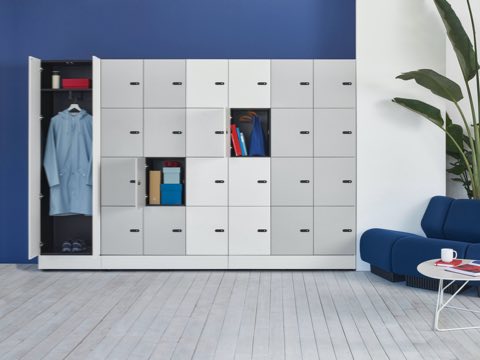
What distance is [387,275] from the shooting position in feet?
18.0

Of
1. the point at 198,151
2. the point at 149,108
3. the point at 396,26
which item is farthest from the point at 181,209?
the point at 396,26

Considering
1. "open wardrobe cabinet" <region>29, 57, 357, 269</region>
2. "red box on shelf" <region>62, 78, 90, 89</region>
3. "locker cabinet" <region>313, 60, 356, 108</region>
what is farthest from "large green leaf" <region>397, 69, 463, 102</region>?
"red box on shelf" <region>62, 78, 90, 89</region>

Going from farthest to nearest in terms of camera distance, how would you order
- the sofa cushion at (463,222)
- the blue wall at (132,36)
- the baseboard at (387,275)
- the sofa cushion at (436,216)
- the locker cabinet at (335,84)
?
1. the blue wall at (132,36)
2. the locker cabinet at (335,84)
3. the sofa cushion at (436,216)
4. the baseboard at (387,275)
5. the sofa cushion at (463,222)

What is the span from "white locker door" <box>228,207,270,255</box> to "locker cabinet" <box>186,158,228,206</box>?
20cm

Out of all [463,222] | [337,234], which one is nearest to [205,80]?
[337,234]

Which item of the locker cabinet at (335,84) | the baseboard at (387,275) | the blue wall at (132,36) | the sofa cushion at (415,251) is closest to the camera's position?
the sofa cushion at (415,251)

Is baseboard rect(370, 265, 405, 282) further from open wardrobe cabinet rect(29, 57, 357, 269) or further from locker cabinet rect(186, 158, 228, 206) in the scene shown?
locker cabinet rect(186, 158, 228, 206)

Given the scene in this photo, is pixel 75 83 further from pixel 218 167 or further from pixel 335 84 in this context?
→ pixel 335 84

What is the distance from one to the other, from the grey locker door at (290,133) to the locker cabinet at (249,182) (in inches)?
7.8

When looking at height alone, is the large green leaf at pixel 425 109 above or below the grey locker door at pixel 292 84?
below

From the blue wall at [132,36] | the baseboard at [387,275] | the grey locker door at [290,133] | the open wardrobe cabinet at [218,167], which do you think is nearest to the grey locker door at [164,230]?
the open wardrobe cabinet at [218,167]

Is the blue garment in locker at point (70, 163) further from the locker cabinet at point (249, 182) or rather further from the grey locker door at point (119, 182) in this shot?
the locker cabinet at point (249, 182)

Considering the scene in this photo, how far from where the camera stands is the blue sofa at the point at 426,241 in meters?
5.02

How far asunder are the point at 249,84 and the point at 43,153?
87.3 inches
